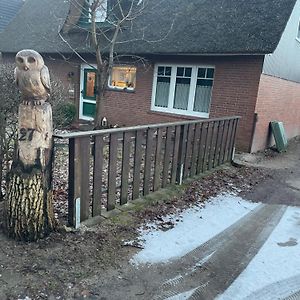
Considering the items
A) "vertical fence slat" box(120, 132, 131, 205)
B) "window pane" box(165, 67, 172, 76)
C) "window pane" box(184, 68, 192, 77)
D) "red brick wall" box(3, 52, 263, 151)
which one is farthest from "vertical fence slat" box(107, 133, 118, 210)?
"window pane" box(165, 67, 172, 76)

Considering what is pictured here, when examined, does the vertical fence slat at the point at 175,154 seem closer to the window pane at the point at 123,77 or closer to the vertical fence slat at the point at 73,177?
the vertical fence slat at the point at 73,177

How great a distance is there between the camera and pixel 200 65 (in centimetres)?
1020

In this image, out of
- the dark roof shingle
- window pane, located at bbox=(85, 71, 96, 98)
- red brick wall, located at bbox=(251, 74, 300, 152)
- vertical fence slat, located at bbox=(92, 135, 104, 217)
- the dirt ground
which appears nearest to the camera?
the dirt ground

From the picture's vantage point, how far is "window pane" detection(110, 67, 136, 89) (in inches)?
480

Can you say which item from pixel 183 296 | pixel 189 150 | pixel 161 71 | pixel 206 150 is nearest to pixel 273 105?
pixel 161 71

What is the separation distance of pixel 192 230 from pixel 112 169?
4.37ft

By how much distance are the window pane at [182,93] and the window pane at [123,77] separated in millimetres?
2044

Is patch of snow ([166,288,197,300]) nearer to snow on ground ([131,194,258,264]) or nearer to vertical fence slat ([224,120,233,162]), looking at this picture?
snow on ground ([131,194,258,264])

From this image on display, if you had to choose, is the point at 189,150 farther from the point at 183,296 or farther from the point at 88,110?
the point at 88,110

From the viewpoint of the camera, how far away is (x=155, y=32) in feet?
36.8

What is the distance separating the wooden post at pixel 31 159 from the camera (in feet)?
9.97

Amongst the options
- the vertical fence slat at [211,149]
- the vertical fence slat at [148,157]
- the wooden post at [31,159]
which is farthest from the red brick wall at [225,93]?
the wooden post at [31,159]

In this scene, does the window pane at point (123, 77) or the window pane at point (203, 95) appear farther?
the window pane at point (123, 77)

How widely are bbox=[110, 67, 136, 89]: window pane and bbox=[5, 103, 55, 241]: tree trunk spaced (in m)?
9.30
